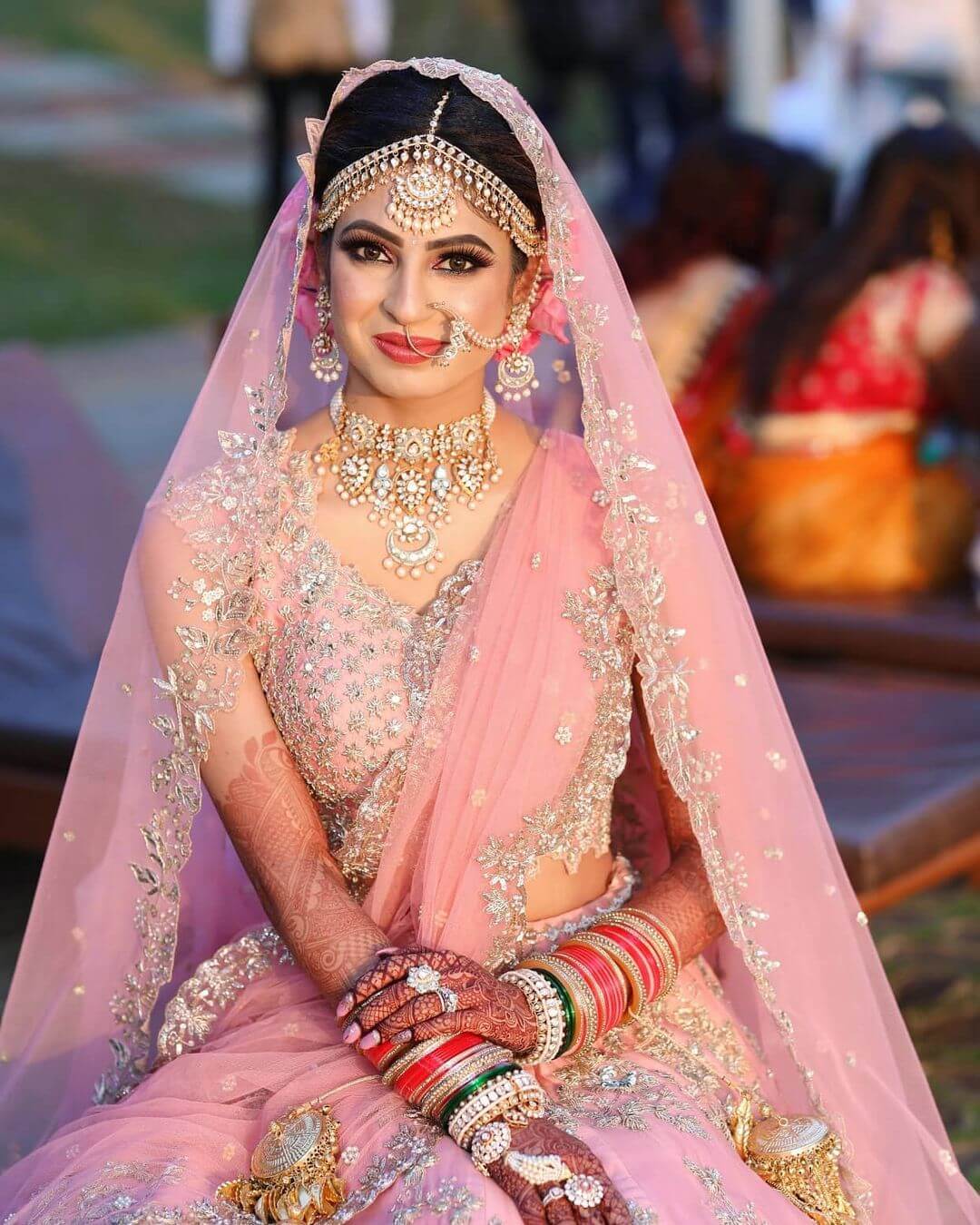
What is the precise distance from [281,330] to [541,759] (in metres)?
0.62

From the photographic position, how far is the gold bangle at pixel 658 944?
2.23 m

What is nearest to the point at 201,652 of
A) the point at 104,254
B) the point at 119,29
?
the point at 104,254

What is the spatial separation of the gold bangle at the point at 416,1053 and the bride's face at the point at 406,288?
763 mm

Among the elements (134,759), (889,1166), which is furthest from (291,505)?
(889,1166)

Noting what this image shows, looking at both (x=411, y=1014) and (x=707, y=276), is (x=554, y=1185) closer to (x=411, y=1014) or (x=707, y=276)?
(x=411, y=1014)

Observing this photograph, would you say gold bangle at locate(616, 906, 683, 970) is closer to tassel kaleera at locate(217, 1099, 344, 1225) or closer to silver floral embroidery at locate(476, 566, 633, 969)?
silver floral embroidery at locate(476, 566, 633, 969)

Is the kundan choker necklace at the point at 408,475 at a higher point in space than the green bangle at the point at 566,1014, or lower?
higher

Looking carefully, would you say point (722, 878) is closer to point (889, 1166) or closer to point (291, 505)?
point (889, 1166)

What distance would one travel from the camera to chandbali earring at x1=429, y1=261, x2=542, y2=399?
2234 millimetres

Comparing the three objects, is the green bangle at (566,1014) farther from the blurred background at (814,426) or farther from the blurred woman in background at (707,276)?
the blurred woman in background at (707,276)

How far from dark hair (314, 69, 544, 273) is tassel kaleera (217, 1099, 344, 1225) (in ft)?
3.64

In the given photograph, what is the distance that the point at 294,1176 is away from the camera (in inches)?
77.2

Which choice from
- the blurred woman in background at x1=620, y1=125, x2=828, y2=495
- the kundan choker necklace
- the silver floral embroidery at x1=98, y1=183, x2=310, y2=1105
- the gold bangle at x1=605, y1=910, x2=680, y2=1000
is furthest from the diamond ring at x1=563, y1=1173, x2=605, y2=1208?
the blurred woman in background at x1=620, y1=125, x2=828, y2=495

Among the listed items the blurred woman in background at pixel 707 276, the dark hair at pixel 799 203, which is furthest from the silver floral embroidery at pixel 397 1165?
the dark hair at pixel 799 203
